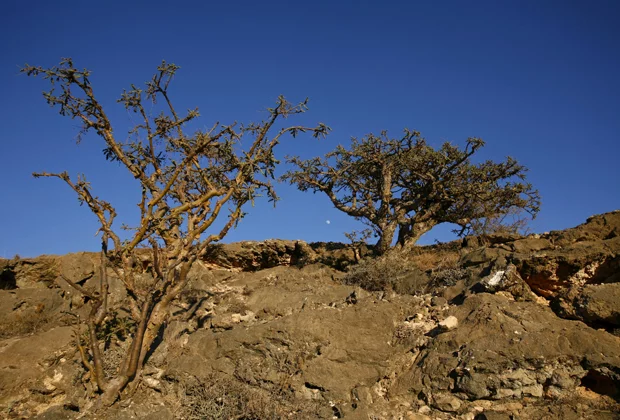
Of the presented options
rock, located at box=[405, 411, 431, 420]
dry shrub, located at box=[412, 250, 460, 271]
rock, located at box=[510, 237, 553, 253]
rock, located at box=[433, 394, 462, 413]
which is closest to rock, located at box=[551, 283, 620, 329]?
rock, located at box=[433, 394, 462, 413]

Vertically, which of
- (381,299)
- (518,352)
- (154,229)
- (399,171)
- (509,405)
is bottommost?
(509,405)

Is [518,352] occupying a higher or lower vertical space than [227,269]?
lower

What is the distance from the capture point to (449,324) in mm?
7211

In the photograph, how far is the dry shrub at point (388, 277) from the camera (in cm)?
1036

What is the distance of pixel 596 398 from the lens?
5.86 m

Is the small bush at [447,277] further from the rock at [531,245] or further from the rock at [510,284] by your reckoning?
the rock at [531,245]

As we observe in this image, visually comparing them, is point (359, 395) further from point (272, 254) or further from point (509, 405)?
point (272, 254)

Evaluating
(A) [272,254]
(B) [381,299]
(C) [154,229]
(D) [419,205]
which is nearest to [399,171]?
(D) [419,205]

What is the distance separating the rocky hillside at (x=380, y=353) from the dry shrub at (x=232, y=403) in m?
0.02

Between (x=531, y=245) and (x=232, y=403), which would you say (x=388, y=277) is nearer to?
(x=531, y=245)

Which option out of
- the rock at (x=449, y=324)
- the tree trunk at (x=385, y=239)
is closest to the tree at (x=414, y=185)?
the tree trunk at (x=385, y=239)

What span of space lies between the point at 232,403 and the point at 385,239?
32.0 feet

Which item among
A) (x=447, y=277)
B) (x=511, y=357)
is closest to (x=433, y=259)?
(x=447, y=277)

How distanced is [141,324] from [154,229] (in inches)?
62.6
